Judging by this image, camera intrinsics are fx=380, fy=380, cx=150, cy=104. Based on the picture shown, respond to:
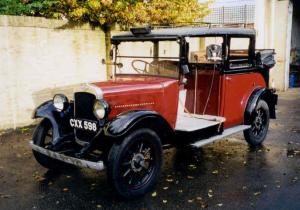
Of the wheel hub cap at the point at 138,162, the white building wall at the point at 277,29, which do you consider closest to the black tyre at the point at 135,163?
the wheel hub cap at the point at 138,162

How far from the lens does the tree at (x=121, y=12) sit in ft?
29.8

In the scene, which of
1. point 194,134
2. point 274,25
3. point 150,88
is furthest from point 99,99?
point 274,25

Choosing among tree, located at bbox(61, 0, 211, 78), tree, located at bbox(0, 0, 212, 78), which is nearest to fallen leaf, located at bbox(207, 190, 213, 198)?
tree, located at bbox(61, 0, 211, 78)

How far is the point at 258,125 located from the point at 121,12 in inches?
175

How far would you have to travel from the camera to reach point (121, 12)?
9.37 m

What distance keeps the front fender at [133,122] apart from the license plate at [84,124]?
0.92 feet

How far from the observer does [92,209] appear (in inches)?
173

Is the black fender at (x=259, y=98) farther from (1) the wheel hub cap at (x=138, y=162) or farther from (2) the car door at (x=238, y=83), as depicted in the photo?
(1) the wheel hub cap at (x=138, y=162)

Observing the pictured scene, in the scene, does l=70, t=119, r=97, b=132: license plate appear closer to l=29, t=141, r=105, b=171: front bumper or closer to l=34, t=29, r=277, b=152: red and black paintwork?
l=34, t=29, r=277, b=152: red and black paintwork

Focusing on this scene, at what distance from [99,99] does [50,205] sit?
1387 millimetres

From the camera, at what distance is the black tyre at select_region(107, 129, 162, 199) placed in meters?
4.45

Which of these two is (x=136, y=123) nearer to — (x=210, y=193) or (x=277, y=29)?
(x=210, y=193)

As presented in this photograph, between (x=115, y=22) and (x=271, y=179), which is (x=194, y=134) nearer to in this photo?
(x=271, y=179)

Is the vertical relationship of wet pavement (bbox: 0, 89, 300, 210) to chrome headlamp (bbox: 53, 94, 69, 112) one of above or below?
below
